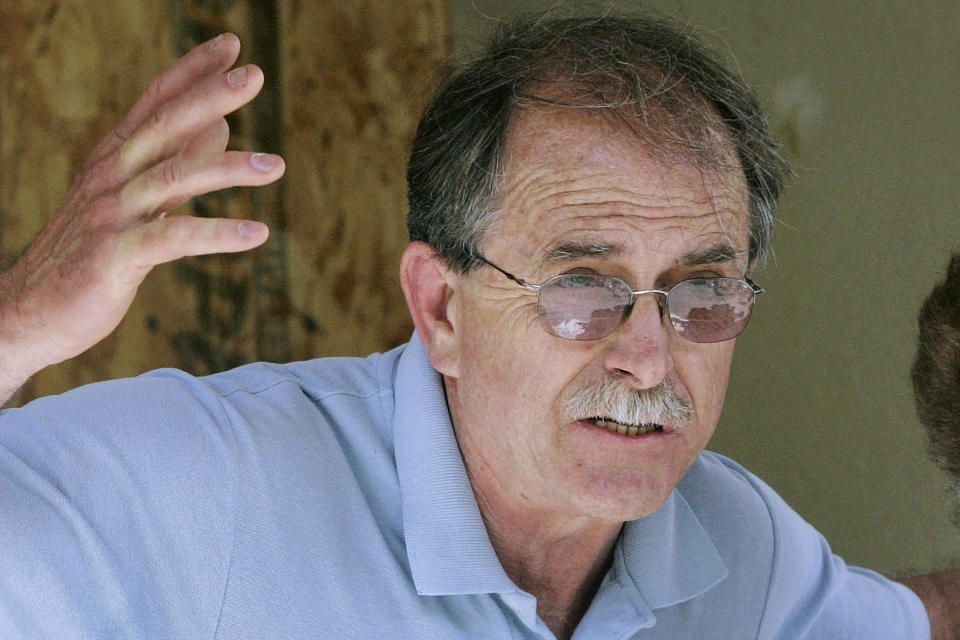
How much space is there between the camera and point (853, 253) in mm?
3918

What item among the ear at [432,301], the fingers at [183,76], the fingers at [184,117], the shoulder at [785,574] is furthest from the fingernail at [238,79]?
the shoulder at [785,574]

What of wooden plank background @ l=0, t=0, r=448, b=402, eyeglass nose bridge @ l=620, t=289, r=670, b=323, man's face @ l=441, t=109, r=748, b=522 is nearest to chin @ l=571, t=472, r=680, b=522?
man's face @ l=441, t=109, r=748, b=522

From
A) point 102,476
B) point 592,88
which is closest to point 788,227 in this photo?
point 592,88

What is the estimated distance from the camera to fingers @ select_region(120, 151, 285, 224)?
1.54 metres

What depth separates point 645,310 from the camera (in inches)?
80.6

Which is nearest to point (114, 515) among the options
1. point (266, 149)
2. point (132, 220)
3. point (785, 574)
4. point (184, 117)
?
point (132, 220)

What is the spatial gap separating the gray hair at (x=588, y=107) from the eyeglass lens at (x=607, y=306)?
0.19 metres

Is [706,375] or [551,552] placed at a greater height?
[706,375]

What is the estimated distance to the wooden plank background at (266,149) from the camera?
3188 millimetres

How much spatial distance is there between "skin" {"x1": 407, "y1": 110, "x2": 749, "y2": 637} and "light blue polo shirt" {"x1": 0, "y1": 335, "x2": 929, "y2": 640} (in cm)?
12

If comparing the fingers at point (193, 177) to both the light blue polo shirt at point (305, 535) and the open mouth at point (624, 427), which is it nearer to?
the light blue polo shirt at point (305, 535)

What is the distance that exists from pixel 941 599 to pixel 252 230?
174 cm

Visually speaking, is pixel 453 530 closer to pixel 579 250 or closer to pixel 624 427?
pixel 624 427

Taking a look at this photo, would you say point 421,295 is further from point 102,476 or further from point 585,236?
point 102,476
